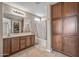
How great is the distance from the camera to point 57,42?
12.4 ft

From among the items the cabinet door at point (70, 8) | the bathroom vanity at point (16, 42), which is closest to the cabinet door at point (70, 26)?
the cabinet door at point (70, 8)

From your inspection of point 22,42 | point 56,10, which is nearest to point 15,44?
point 22,42

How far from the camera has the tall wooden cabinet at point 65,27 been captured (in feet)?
9.85

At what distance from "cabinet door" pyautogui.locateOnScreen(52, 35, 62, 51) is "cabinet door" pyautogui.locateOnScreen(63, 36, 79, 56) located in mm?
229

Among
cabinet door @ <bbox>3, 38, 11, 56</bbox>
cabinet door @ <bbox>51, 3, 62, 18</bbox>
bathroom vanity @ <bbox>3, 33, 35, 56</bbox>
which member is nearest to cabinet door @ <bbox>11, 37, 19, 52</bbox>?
bathroom vanity @ <bbox>3, 33, 35, 56</bbox>

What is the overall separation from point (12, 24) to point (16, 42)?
2.41ft

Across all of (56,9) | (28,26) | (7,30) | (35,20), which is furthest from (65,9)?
(7,30)

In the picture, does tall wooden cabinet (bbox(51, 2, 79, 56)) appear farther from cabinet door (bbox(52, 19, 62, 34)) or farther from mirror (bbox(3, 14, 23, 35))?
mirror (bbox(3, 14, 23, 35))

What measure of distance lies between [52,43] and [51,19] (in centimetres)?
95

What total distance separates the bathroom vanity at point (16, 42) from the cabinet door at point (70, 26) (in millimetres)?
1148

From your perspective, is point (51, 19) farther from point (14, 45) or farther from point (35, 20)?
point (14, 45)

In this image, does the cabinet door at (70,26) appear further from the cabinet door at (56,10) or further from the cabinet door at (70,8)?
the cabinet door at (56,10)

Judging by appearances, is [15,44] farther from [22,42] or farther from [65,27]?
[65,27]

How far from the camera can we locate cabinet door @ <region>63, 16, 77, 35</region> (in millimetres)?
3033
